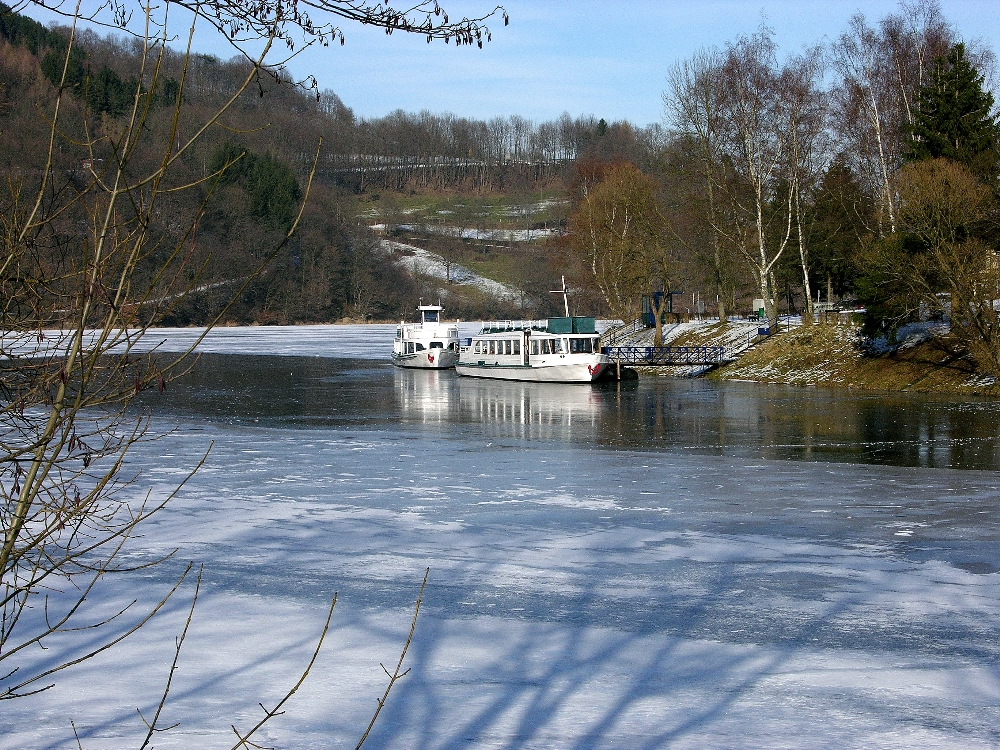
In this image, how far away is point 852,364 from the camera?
1447 inches

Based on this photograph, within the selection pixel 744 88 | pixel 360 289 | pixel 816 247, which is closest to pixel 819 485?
pixel 744 88

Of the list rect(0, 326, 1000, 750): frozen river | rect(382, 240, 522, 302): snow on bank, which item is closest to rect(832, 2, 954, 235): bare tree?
rect(0, 326, 1000, 750): frozen river

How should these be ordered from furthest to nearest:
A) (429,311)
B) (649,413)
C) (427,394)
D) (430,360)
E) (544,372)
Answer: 1. (429,311)
2. (430,360)
3. (544,372)
4. (427,394)
5. (649,413)

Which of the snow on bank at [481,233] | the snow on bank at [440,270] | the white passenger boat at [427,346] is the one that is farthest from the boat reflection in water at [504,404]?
the snow on bank at [481,233]

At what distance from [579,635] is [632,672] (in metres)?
0.85

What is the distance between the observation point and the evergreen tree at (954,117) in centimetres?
3625

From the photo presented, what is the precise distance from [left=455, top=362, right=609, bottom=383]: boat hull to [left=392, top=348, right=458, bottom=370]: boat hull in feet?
17.4

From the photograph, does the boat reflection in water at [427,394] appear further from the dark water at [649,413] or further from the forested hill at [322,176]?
the forested hill at [322,176]

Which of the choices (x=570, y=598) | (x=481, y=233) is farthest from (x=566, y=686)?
(x=481, y=233)

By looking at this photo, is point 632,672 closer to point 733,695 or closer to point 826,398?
point 733,695

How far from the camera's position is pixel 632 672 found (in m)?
6.47

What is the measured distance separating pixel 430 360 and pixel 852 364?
20.7 m

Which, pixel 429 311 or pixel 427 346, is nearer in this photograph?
pixel 427 346

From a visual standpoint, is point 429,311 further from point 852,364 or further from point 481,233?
point 481,233
